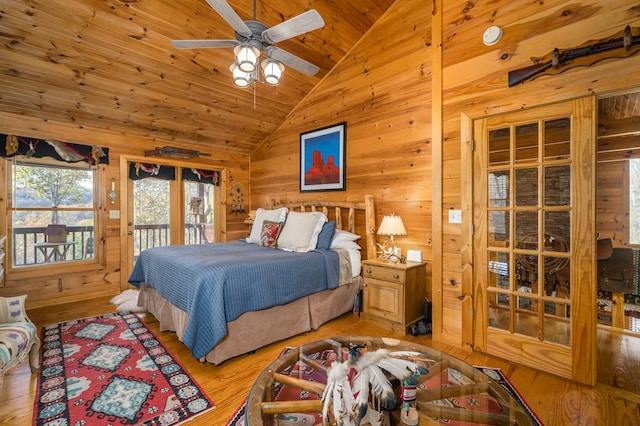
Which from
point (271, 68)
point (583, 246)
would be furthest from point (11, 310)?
point (583, 246)

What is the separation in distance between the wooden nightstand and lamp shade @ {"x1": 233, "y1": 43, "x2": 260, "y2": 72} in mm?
2116

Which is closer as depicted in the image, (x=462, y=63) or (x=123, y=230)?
(x=462, y=63)

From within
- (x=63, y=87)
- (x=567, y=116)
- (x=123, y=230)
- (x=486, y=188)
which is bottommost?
(x=123, y=230)

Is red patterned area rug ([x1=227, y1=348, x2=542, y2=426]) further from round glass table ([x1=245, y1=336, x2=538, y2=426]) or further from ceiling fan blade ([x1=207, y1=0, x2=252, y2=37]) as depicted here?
ceiling fan blade ([x1=207, y1=0, x2=252, y2=37])

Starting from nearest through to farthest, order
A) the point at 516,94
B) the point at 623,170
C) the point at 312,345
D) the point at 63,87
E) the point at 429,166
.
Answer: the point at 312,345, the point at 516,94, the point at 429,166, the point at 63,87, the point at 623,170

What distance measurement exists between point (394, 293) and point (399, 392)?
5.64 feet

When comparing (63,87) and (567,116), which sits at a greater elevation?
(63,87)

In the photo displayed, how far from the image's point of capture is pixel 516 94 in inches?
86.5

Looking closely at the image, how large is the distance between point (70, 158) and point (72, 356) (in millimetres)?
2668

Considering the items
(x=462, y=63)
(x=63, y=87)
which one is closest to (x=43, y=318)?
(x=63, y=87)

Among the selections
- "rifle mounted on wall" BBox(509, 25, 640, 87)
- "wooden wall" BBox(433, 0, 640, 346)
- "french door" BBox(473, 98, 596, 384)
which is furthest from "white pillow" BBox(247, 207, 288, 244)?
"rifle mounted on wall" BBox(509, 25, 640, 87)

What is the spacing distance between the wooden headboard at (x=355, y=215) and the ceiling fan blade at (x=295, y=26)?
192 centimetres

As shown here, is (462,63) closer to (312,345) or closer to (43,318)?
(312,345)

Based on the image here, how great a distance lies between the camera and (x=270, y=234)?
3500 millimetres
